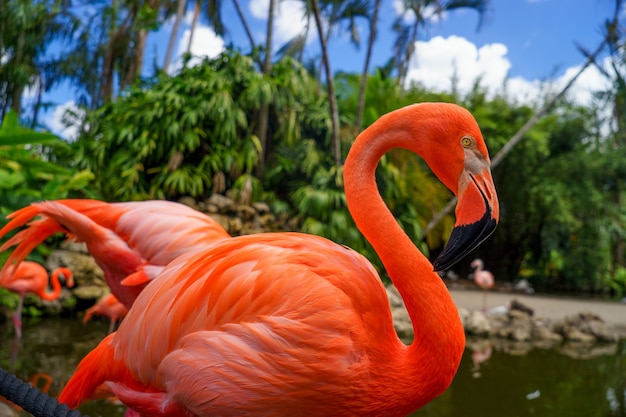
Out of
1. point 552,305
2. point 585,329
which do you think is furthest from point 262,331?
point 552,305

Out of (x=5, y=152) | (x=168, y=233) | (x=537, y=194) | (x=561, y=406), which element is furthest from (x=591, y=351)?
(x=537, y=194)

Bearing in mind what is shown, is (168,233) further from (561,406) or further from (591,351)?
(591,351)

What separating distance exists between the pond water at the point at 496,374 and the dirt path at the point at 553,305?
2827mm

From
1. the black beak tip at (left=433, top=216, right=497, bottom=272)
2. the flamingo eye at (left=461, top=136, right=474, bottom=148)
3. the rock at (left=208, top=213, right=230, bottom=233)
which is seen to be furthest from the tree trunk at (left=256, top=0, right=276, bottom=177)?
the black beak tip at (left=433, top=216, right=497, bottom=272)

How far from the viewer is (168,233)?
1.93 m

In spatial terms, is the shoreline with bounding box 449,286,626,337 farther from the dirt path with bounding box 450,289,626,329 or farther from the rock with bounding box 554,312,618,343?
the rock with bounding box 554,312,618,343

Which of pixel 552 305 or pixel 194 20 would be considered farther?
pixel 194 20

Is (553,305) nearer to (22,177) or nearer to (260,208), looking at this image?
(260,208)

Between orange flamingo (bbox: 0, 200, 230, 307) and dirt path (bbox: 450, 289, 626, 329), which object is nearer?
orange flamingo (bbox: 0, 200, 230, 307)

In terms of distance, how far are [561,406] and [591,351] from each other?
2636mm

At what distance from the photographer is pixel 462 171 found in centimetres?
99

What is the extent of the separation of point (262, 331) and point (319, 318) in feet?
0.38

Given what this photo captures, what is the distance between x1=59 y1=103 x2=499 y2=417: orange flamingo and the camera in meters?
0.90

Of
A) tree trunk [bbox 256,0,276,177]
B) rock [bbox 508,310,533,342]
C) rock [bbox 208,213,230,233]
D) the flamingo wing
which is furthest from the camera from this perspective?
tree trunk [bbox 256,0,276,177]
